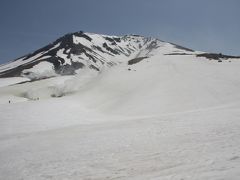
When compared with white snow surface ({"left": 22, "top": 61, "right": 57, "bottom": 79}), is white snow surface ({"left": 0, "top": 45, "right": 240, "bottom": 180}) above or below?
below

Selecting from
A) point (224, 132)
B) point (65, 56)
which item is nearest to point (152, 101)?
point (224, 132)

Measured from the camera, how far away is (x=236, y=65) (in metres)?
39.6

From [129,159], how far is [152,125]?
641cm

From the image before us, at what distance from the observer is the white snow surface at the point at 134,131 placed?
33.8ft

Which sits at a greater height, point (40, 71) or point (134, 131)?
point (40, 71)

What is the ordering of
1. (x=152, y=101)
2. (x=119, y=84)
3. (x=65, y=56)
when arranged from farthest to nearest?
1. (x=65, y=56)
2. (x=119, y=84)
3. (x=152, y=101)

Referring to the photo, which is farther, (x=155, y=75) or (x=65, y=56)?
(x=65, y=56)

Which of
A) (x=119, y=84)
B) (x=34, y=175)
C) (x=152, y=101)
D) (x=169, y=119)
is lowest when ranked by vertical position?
(x=34, y=175)

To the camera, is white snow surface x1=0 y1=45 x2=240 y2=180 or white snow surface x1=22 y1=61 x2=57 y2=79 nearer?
white snow surface x1=0 y1=45 x2=240 y2=180

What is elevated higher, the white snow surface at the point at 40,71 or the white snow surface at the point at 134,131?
the white snow surface at the point at 40,71

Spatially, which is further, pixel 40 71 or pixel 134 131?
pixel 40 71

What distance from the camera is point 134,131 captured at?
16.5m

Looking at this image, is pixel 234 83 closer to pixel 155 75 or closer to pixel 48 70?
pixel 155 75

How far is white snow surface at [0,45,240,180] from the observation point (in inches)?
405
